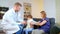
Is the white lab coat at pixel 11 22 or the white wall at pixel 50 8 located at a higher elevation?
the white wall at pixel 50 8

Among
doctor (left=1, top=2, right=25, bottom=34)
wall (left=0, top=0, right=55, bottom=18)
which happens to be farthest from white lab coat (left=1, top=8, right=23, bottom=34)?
wall (left=0, top=0, right=55, bottom=18)

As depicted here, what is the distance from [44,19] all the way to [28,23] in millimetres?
790

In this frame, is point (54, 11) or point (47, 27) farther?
point (54, 11)

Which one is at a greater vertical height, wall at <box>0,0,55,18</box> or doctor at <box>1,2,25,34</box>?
wall at <box>0,0,55,18</box>

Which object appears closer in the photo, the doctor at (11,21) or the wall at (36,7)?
the doctor at (11,21)

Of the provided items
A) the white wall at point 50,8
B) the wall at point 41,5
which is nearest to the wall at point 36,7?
the wall at point 41,5

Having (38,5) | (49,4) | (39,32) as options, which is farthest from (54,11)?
(39,32)

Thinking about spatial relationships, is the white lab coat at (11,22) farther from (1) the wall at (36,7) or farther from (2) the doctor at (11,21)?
(1) the wall at (36,7)

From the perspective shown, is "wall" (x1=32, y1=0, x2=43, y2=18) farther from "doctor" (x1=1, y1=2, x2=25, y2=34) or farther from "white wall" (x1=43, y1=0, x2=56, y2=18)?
"doctor" (x1=1, y1=2, x2=25, y2=34)

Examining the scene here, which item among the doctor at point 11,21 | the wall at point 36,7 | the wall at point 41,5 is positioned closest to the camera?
the doctor at point 11,21

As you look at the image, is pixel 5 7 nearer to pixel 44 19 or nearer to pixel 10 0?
pixel 10 0

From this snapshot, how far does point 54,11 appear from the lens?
5.09 metres

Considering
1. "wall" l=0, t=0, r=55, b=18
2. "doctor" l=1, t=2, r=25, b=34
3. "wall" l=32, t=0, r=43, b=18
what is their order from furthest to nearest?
1. "wall" l=32, t=0, r=43, b=18
2. "wall" l=0, t=0, r=55, b=18
3. "doctor" l=1, t=2, r=25, b=34

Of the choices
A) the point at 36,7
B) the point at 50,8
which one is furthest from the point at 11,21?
the point at 36,7
